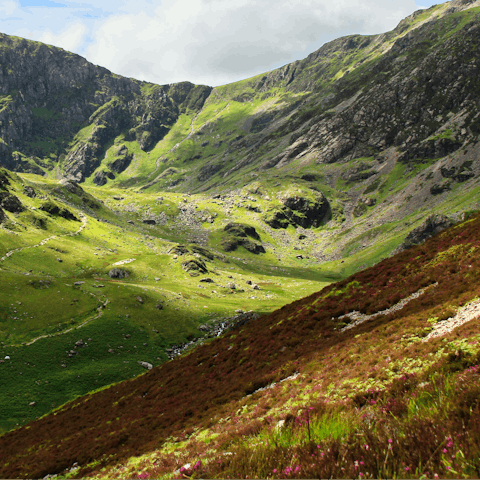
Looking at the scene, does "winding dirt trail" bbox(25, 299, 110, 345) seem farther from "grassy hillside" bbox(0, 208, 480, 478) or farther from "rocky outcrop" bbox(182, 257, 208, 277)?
"rocky outcrop" bbox(182, 257, 208, 277)

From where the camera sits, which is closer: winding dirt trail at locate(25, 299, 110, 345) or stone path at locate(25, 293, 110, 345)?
winding dirt trail at locate(25, 299, 110, 345)

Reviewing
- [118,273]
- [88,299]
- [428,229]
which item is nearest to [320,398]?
[88,299]

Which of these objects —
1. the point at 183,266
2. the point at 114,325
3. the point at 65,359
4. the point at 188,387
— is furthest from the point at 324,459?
the point at 183,266

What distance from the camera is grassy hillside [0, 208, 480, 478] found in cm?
484

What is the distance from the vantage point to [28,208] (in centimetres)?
12388

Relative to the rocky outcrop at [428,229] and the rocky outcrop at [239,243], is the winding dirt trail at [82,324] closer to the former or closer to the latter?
the rocky outcrop at [239,243]

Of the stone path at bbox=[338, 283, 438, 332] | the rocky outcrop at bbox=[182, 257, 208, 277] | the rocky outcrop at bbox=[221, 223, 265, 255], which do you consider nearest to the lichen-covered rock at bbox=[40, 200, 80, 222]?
the rocky outcrop at bbox=[182, 257, 208, 277]

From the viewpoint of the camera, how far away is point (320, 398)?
12227 millimetres

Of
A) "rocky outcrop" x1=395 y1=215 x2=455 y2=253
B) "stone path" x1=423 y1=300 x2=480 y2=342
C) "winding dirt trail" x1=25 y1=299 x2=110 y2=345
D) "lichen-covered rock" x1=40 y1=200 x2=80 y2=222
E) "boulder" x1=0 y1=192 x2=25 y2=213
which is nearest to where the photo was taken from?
"stone path" x1=423 y1=300 x2=480 y2=342

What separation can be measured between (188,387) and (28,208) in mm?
134773

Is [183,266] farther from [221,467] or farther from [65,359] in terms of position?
[221,467]

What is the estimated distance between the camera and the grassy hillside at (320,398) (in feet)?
15.9

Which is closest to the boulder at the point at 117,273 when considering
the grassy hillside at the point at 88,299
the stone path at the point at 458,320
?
the grassy hillside at the point at 88,299

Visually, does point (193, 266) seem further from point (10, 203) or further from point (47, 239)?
point (10, 203)
